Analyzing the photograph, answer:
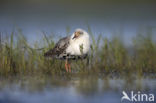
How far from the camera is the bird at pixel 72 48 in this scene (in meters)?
8.66

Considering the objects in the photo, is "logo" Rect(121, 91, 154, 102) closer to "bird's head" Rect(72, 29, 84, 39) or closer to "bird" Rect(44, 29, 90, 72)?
"bird" Rect(44, 29, 90, 72)

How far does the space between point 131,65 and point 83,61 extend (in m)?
1.04

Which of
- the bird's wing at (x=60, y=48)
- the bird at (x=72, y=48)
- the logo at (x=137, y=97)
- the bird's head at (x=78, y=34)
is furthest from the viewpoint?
the bird's wing at (x=60, y=48)

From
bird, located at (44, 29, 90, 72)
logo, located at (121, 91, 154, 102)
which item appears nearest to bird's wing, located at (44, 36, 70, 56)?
bird, located at (44, 29, 90, 72)

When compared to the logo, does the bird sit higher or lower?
higher

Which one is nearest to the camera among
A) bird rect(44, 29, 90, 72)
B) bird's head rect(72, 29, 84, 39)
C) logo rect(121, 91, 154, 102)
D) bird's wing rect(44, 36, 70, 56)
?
logo rect(121, 91, 154, 102)

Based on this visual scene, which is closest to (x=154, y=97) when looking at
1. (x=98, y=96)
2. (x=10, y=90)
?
(x=98, y=96)

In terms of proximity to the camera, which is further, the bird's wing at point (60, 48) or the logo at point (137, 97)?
the bird's wing at point (60, 48)

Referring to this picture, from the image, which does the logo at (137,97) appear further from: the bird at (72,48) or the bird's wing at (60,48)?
the bird's wing at (60,48)

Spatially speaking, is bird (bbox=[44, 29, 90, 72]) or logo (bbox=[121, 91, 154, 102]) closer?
logo (bbox=[121, 91, 154, 102])

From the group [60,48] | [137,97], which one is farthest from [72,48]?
[137,97]

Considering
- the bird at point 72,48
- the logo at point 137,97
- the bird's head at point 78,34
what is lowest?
the logo at point 137,97

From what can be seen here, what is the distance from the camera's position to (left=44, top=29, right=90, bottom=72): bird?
28.4ft

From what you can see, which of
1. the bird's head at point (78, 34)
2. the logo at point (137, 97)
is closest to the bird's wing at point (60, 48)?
the bird's head at point (78, 34)
